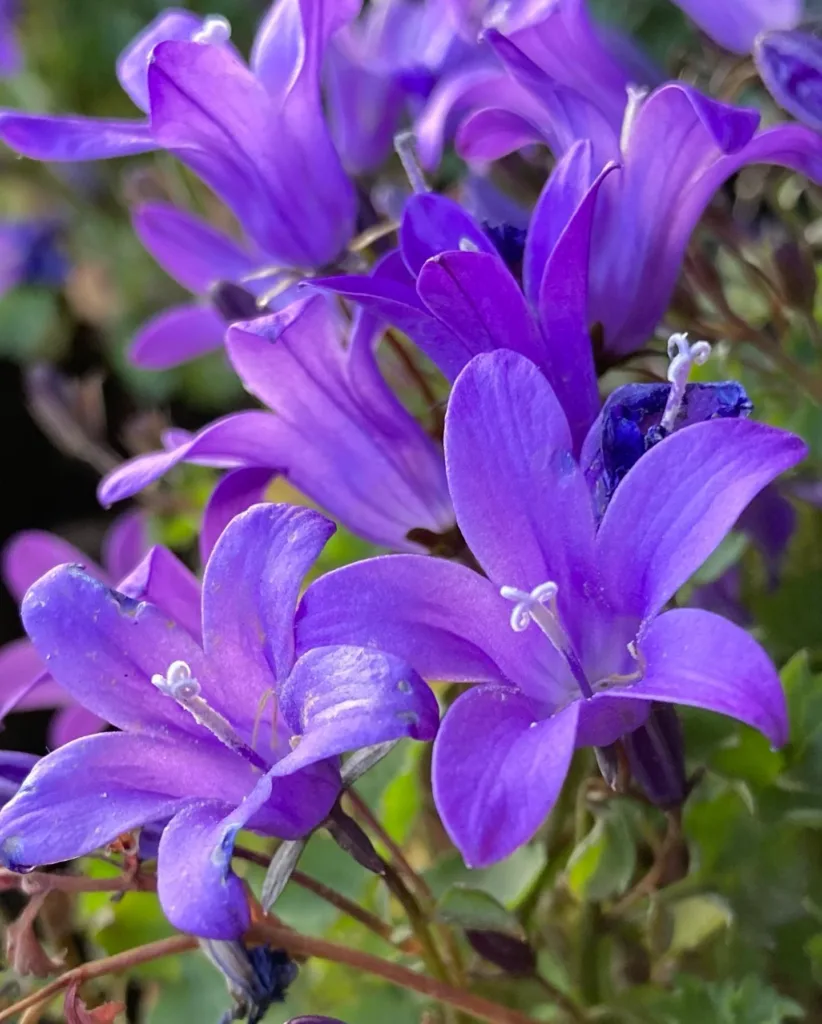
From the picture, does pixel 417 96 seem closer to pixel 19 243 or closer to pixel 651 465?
pixel 651 465

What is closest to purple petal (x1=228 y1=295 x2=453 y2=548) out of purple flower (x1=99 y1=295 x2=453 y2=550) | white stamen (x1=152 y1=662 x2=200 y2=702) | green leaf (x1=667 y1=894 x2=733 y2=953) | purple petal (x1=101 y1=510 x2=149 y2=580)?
purple flower (x1=99 y1=295 x2=453 y2=550)

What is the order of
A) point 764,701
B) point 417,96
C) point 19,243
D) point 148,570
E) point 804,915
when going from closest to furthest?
1. point 764,701
2. point 148,570
3. point 804,915
4. point 417,96
5. point 19,243

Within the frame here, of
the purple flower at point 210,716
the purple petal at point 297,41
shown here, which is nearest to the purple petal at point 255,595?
the purple flower at point 210,716

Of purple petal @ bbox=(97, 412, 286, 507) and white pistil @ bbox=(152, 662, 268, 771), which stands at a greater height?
purple petal @ bbox=(97, 412, 286, 507)

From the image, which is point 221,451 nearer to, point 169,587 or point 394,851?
point 169,587

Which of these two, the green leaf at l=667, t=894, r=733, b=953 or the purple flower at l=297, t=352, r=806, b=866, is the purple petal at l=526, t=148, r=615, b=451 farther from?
the green leaf at l=667, t=894, r=733, b=953

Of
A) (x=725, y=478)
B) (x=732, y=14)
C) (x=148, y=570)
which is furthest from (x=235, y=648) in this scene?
(x=732, y=14)

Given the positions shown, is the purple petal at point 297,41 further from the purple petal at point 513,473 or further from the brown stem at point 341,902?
the brown stem at point 341,902

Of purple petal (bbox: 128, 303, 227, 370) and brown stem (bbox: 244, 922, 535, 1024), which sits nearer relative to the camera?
brown stem (bbox: 244, 922, 535, 1024)
